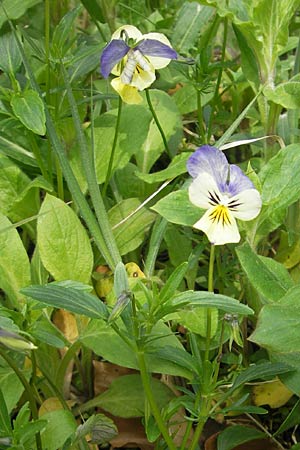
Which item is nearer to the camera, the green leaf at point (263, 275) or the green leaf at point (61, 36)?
the green leaf at point (263, 275)

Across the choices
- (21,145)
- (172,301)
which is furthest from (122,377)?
(21,145)

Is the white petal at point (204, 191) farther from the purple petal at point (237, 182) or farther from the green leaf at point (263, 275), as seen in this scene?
the green leaf at point (263, 275)

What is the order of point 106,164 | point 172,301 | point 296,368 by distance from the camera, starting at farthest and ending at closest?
point 106,164 < point 296,368 < point 172,301

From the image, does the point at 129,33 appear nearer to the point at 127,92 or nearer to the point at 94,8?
the point at 127,92

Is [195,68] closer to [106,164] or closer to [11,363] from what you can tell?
[106,164]

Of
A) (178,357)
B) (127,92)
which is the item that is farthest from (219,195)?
(127,92)

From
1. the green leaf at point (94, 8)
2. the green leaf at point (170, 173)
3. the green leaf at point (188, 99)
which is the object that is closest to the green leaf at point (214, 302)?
the green leaf at point (170, 173)
